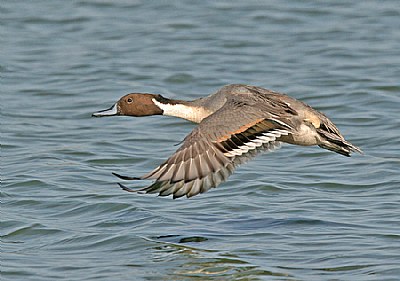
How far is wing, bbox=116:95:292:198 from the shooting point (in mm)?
6418

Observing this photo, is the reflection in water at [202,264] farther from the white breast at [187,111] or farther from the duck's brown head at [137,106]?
the duck's brown head at [137,106]

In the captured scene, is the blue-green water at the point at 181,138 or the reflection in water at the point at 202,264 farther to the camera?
the blue-green water at the point at 181,138

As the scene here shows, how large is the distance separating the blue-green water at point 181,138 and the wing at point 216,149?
23.0 inches

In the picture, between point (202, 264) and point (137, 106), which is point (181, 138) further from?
point (202, 264)

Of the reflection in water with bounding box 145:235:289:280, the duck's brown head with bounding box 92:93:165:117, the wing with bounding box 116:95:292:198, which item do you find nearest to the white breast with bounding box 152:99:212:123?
the duck's brown head with bounding box 92:93:165:117

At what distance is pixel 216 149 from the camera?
6.59 metres

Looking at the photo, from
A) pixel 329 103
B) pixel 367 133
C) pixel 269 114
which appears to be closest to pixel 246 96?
pixel 269 114

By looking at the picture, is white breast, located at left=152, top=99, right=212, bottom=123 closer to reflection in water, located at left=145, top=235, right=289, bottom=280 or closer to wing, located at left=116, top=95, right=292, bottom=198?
wing, located at left=116, top=95, right=292, bottom=198

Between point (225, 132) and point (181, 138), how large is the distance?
11.5ft

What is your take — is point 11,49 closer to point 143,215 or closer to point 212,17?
point 212,17

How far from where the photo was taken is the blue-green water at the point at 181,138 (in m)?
7.03

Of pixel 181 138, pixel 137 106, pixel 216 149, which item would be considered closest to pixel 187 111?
pixel 137 106

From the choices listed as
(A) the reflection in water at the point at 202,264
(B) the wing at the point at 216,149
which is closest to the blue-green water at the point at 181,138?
(A) the reflection in water at the point at 202,264

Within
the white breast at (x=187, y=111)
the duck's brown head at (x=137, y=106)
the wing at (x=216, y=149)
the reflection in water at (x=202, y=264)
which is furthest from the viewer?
the duck's brown head at (x=137, y=106)
